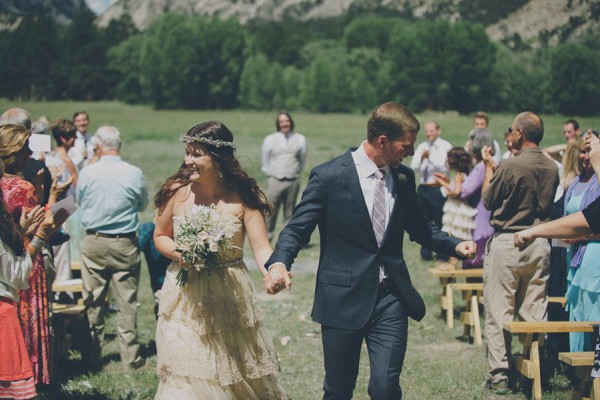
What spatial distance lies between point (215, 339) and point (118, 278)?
10.6 feet

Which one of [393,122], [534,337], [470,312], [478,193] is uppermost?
[393,122]

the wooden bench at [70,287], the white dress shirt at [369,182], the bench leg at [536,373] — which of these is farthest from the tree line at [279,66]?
the white dress shirt at [369,182]

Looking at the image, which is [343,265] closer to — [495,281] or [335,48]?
[495,281]

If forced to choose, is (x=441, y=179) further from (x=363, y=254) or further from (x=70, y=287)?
(x=363, y=254)

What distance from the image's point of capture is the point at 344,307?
16.1ft

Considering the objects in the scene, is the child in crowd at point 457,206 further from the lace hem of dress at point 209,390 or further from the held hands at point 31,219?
the held hands at point 31,219

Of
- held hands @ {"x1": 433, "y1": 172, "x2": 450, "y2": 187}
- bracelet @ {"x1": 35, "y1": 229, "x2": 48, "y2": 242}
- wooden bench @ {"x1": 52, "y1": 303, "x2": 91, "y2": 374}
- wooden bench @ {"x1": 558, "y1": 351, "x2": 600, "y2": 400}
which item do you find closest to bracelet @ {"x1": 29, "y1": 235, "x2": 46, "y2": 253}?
bracelet @ {"x1": 35, "y1": 229, "x2": 48, "y2": 242}

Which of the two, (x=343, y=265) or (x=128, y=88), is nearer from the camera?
(x=343, y=265)

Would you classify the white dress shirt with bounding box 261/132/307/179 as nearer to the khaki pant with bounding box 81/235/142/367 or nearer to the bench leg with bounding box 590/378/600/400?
the khaki pant with bounding box 81/235/142/367

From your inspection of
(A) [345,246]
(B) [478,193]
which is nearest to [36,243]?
(A) [345,246]

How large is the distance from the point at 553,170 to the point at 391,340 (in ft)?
10.3

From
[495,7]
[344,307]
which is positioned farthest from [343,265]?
[495,7]

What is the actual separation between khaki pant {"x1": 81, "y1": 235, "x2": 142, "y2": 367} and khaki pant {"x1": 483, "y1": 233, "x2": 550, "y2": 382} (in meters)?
3.87

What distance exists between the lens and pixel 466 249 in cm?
514
